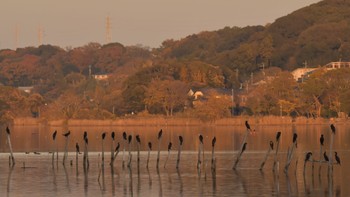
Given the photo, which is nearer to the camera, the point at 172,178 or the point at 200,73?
the point at 172,178

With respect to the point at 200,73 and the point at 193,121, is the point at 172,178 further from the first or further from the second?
the point at 200,73

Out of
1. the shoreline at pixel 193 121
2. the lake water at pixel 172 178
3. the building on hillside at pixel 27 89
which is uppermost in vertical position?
the building on hillside at pixel 27 89

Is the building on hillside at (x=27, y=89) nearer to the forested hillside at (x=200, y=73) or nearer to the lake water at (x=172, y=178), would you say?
the forested hillside at (x=200, y=73)

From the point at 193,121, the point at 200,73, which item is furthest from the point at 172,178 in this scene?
the point at 200,73

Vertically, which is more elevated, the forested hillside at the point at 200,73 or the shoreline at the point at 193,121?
the forested hillside at the point at 200,73

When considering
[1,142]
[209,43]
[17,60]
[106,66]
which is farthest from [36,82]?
[1,142]

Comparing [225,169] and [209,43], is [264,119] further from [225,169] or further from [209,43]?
[209,43]

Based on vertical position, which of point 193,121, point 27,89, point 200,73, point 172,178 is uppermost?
point 27,89

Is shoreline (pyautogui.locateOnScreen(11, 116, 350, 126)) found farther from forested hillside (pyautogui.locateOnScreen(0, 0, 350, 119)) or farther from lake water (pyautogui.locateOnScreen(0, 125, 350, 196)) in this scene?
lake water (pyautogui.locateOnScreen(0, 125, 350, 196))

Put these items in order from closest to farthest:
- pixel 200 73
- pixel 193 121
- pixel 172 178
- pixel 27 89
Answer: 1. pixel 172 178
2. pixel 193 121
3. pixel 200 73
4. pixel 27 89

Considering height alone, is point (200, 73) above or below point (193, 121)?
above

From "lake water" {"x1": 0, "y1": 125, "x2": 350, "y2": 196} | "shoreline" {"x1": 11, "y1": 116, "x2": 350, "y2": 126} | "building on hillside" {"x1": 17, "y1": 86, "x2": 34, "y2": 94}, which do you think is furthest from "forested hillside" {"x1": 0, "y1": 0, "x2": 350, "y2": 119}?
"lake water" {"x1": 0, "y1": 125, "x2": 350, "y2": 196}

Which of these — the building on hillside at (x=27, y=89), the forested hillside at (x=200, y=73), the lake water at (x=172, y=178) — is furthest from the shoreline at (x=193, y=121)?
the building on hillside at (x=27, y=89)

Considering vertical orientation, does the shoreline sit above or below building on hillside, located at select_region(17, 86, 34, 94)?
below
